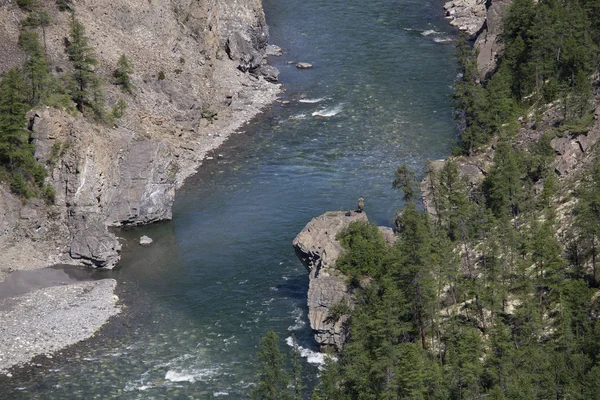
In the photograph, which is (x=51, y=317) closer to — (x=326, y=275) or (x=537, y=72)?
(x=326, y=275)

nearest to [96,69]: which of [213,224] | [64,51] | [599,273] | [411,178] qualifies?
[64,51]

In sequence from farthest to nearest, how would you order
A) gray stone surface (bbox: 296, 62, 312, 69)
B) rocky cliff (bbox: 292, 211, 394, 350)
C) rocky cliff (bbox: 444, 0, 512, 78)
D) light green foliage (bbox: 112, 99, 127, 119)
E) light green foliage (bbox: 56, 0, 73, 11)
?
1. gray stone surface (bbox: 296, 62, 312, 69)
2. rocky cliff (bbox: 444, 0, 512, 78)
3. light green foliage (bbox: 56, 0, 73, 11)
4. light green foliage (bbox: 112, 99, 127, 119)
5. rocky cliff (bbox: 292, 211, 394, 350)

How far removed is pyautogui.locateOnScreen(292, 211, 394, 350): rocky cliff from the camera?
95.0m

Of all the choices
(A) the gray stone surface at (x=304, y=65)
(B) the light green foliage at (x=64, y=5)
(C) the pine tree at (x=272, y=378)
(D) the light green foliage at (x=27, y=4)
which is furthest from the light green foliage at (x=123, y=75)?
(C) the pine tree at (x=272, y=378)

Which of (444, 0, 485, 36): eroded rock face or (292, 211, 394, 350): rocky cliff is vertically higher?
(444, 0, 485, 36): eroded rock face

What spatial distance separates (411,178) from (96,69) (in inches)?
2235

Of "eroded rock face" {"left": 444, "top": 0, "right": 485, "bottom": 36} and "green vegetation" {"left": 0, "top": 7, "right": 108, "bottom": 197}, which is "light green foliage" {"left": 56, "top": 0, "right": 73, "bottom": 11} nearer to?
"green vegetation" {"left": 0, "top": 7, "right": 108, "bottom": 197}

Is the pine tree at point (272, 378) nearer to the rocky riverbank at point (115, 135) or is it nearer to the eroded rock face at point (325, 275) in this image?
the eroded rock face at point (325, 275)

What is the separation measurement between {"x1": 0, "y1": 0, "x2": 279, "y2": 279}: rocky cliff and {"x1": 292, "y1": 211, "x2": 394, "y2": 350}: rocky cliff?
25.7 meters

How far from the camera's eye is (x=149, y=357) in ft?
316

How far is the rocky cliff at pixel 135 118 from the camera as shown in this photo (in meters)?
116

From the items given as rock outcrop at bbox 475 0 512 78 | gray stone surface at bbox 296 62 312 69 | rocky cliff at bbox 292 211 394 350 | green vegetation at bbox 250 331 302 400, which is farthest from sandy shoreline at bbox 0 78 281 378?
gray stone surface at bbox 296 62 312 69

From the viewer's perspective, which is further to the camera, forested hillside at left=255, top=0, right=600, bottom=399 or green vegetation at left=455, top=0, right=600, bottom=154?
green vegetation at left=455, top=0, right=600, bottom=154

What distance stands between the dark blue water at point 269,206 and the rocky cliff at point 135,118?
387 centimetres
